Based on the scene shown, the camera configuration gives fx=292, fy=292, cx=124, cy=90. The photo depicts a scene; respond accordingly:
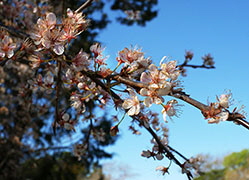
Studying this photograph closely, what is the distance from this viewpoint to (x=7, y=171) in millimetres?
5547

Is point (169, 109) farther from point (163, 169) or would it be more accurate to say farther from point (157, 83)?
point (163, 169)

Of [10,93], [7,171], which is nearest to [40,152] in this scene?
[7,171]

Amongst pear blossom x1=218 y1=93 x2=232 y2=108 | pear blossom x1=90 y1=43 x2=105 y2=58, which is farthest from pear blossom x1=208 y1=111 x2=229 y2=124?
pear blossom x1=90 y1=43 x2=105 y2=58

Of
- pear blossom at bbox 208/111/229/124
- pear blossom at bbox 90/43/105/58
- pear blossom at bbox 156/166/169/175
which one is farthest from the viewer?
pear blossom at bbox 156/166/169/175

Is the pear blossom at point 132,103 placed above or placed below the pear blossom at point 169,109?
above

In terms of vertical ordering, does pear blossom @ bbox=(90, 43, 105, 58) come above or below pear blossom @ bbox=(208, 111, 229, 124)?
above

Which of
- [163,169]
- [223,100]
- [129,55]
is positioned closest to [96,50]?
[129,55]

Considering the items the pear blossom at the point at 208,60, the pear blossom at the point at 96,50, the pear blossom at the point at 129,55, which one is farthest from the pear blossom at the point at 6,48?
the pear blossom at the point at 208,60

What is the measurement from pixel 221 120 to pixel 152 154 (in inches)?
26.2

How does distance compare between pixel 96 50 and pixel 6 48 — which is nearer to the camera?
pixel 6 48

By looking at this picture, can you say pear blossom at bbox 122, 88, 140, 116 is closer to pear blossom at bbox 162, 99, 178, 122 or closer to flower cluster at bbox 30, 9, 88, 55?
pear blossom at bbox 162, 99, 178, 122

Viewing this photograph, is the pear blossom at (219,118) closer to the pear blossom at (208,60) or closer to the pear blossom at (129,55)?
the pear blossom at (129,55)

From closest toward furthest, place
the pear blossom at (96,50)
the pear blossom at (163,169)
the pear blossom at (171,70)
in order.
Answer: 1. the pear blossom at (171,70)
2. the pear blossom at (96,50)
3. the pear blossom at (163,169)

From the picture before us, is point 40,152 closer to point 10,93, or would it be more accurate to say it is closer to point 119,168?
point 10,93
